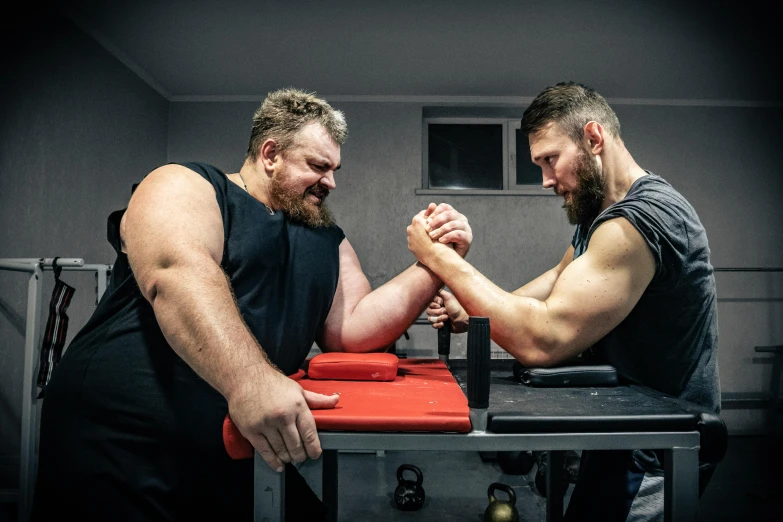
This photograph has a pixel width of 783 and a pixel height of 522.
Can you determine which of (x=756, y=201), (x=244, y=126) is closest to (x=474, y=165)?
(x=244, y=126)

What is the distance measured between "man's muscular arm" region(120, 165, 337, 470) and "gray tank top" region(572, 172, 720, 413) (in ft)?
2.47

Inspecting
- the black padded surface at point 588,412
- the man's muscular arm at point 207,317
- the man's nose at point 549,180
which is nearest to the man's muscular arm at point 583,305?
the black padded surface at point 588,412

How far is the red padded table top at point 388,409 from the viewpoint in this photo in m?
0.70

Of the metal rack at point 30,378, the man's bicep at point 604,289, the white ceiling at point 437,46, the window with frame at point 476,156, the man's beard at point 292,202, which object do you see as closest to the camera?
the man's bicep at point 604,289

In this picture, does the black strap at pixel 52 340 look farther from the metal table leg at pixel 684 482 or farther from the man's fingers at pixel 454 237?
the metal table leg at pixel 684 482

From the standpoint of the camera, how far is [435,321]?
5.18 ft

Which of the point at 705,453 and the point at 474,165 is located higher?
the point at 474,165

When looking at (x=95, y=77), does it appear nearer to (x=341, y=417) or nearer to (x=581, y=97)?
(x=581, y=97)

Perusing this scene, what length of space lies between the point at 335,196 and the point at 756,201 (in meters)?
3.70

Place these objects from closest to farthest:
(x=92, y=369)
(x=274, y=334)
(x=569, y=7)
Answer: (x=92, y=369)
(x=274, y=334)
(x=569, y=7)

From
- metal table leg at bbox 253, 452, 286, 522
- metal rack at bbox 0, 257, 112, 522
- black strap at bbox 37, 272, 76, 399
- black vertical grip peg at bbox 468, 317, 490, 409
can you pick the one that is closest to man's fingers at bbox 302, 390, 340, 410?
metal table leg at bbox 253, 452, 286, 522

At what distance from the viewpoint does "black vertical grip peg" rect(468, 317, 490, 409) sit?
0.70 meters

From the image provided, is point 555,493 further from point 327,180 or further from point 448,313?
point 327,180

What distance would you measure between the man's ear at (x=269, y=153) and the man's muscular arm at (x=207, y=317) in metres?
0.39
